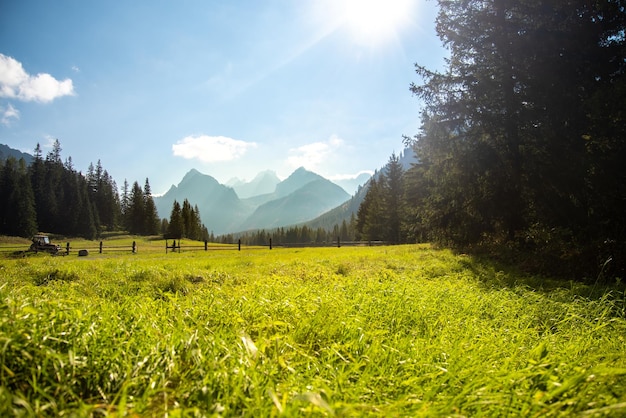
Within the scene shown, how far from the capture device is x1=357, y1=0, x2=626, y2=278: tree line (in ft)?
34.2

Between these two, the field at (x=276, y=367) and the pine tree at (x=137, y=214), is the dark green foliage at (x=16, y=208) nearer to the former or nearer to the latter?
the pine tree at (x=137, y=214)

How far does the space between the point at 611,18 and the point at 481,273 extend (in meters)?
12.2

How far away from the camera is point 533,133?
1234cm

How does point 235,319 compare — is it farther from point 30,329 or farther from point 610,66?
point 610,66

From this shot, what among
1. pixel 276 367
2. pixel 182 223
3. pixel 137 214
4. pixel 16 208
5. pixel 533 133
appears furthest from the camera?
pixel 137 214

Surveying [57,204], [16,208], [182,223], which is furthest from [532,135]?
[57,204]

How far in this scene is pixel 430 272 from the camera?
9.73m

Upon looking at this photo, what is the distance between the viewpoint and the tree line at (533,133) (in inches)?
410

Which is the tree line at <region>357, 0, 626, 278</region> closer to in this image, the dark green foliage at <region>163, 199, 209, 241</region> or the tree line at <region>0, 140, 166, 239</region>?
the dark green foliage at <region>163, 199, 209, 241</region>

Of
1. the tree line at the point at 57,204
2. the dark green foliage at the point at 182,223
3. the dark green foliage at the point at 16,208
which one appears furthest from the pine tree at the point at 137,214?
the dark green foliage at the point at 16,208

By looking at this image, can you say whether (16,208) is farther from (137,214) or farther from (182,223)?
(182,223)

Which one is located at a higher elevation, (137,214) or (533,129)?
(137,214)

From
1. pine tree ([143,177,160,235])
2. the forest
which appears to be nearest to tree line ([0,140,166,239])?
pine tree ([143,177,160,235])

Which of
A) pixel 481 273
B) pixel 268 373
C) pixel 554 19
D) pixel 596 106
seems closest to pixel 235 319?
pixel 268 373
